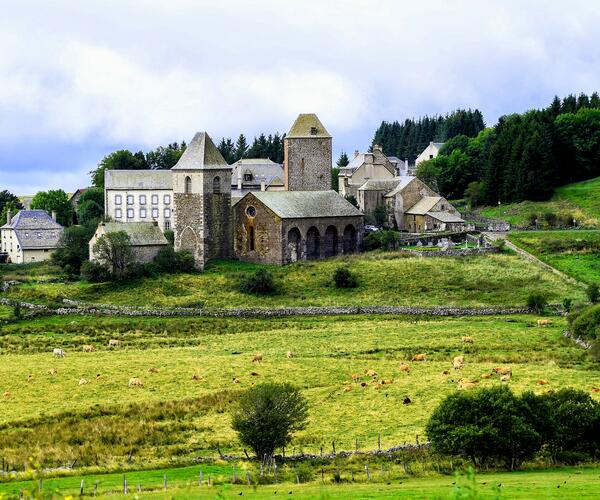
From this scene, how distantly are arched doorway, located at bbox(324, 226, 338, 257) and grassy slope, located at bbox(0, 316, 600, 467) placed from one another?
1427 centimetres

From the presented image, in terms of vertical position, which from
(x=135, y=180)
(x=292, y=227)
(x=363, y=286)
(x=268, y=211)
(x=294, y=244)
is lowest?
(x=363, y=286)

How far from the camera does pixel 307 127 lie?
3177 inches

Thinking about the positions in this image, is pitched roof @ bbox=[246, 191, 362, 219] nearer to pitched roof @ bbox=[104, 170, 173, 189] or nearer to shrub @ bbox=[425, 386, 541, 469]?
pitched roof @ bbox=[104, 170, 173, 189]

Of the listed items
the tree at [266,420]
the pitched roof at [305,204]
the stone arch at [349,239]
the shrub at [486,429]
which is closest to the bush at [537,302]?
the pitched roof at [305,204]

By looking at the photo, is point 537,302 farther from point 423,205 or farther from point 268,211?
point 423,205

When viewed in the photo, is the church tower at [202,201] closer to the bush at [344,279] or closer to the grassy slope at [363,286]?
the grassy slope at [363,286]

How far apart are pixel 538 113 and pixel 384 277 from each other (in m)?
37.5

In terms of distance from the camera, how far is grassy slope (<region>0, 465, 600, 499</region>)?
26750 mm

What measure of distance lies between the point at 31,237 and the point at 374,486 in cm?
6392

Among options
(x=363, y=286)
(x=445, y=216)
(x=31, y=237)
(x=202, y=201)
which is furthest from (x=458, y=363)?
(x=31, y=237)

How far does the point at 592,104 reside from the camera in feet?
368

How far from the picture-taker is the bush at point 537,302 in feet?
204

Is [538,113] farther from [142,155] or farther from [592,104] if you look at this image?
[142,155]

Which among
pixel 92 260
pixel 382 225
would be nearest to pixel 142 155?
pixel 382 225
